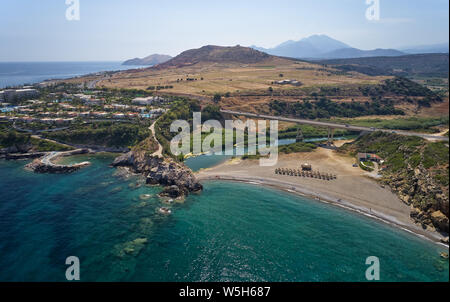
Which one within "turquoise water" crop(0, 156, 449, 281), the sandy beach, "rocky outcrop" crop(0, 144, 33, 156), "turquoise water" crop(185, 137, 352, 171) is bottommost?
"turquoise water" crop(0, 156, 449, 281)

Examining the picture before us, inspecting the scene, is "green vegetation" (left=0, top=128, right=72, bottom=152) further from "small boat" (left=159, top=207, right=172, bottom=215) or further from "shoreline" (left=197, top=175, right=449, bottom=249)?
"small boat" (left=159, top=207, right=172, bottom=215)

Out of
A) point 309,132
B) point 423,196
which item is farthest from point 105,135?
point 423,196

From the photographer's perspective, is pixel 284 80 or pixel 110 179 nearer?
pixel 110 179

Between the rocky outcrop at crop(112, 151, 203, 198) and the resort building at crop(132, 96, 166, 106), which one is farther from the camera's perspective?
the resort building at crop(132, 96, 166, 106)

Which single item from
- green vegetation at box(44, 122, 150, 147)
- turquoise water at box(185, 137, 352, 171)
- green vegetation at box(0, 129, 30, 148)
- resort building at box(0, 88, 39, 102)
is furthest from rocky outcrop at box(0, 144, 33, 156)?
resort building at box(0, 88, 39, 102)
